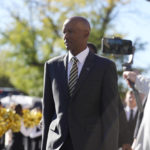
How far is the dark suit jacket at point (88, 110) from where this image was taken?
3.89 meters

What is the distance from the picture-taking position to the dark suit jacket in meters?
3.89

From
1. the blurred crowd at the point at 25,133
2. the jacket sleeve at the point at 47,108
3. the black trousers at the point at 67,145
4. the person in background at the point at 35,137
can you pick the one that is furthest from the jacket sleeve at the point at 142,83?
the person in background at the point at 35,137

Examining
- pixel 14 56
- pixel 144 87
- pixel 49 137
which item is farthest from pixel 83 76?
pixel 14 56

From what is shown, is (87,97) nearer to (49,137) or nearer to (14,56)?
(49,137)

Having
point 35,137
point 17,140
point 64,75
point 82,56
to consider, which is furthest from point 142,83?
point 35,137

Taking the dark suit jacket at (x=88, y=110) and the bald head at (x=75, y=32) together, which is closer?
the dark suit jacket at (x=88, y=110)

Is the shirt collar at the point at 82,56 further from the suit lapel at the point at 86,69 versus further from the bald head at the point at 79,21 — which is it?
the bald head at the point at 79,21

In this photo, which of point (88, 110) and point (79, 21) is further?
point (79, 21)

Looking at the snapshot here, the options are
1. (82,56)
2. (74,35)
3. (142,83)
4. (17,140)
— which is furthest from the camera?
(17,140)

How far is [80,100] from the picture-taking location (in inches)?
155

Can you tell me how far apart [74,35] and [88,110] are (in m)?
0.66

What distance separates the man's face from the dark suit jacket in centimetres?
16

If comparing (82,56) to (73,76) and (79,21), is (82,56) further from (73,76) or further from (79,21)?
(79,21)

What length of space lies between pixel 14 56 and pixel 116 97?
102 ft
